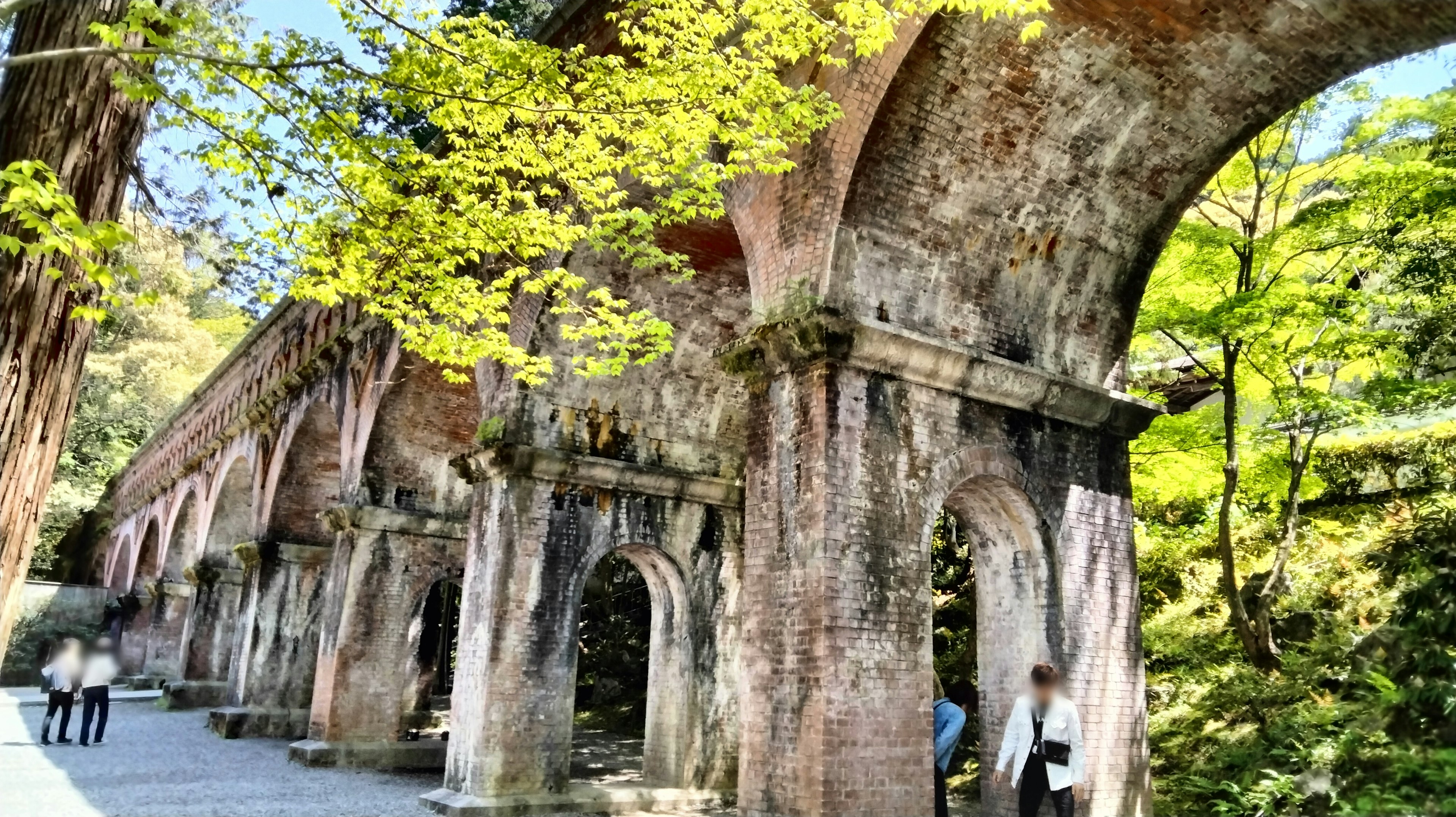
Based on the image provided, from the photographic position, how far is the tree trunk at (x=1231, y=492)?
10.2m

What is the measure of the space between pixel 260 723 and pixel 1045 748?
14961 millimetres

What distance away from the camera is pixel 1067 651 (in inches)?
309

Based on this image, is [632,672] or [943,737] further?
[632,672]

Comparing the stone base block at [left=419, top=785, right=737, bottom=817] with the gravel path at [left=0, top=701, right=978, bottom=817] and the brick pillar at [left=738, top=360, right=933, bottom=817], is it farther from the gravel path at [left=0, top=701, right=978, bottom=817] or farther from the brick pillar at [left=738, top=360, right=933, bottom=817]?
the brick pillar at [left=738, top=360, right=933, bottom=817]

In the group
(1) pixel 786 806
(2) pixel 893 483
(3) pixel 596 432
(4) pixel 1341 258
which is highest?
(4) pixel 1341 258

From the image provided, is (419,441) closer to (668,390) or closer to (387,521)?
(387,521)

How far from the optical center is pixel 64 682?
583 inches

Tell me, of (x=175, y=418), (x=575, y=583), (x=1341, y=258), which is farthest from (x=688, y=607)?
(x=175, y=418)

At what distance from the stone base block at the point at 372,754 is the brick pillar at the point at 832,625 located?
7794mm

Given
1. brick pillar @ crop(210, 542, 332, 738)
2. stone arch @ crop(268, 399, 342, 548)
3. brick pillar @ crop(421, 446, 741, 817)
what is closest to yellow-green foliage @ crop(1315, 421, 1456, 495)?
brick pillar @ crop(421, 446, 741, 817)

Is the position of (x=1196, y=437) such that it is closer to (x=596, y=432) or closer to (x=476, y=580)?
(x=596, y=432)

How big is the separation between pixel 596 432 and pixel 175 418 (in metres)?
25.1

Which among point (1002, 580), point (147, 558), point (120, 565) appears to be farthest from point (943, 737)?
point (120, 565)

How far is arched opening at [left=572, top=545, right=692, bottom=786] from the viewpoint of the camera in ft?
38.5
